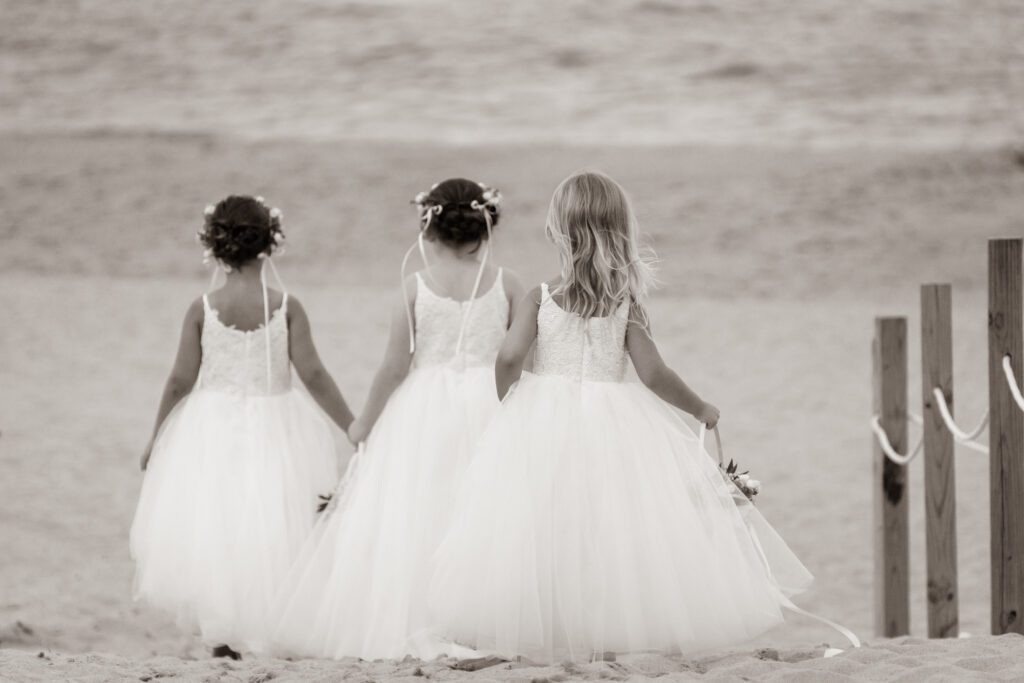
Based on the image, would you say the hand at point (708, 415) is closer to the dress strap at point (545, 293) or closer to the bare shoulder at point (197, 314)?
the dress strap at point (545, 293)

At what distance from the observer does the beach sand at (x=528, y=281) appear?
19.5 ft

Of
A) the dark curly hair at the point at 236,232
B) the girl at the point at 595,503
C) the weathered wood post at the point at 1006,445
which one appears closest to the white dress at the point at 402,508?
the girl at the point at 595,503

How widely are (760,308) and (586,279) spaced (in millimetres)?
11688

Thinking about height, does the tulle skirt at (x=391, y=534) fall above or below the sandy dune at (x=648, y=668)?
above

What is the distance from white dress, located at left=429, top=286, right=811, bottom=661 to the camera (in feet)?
12.3

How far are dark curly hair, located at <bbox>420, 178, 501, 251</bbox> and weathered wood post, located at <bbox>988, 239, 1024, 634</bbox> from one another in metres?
1.85

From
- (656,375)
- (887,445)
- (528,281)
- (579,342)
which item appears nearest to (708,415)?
(656,375)

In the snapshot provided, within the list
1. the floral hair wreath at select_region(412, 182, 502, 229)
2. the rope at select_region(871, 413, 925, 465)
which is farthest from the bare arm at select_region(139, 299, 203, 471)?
the rope at select_region(871, 413, 925, 465)

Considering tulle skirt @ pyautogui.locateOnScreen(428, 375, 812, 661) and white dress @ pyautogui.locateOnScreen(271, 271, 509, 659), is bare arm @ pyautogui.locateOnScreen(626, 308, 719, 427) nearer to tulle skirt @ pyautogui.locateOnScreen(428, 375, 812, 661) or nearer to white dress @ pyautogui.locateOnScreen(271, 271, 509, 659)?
tulle skirt @ pyautogui.locateOnScreen(428, 375, 812, 661)

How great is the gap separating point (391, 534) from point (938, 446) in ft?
7.51

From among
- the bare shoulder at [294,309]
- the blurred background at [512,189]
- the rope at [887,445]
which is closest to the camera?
the bare shoulder at [294,309]

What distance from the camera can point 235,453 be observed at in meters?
4.89

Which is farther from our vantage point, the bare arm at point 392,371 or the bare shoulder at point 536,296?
the bare arm at point 392,371

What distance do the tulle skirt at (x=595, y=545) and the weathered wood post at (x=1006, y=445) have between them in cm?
89
